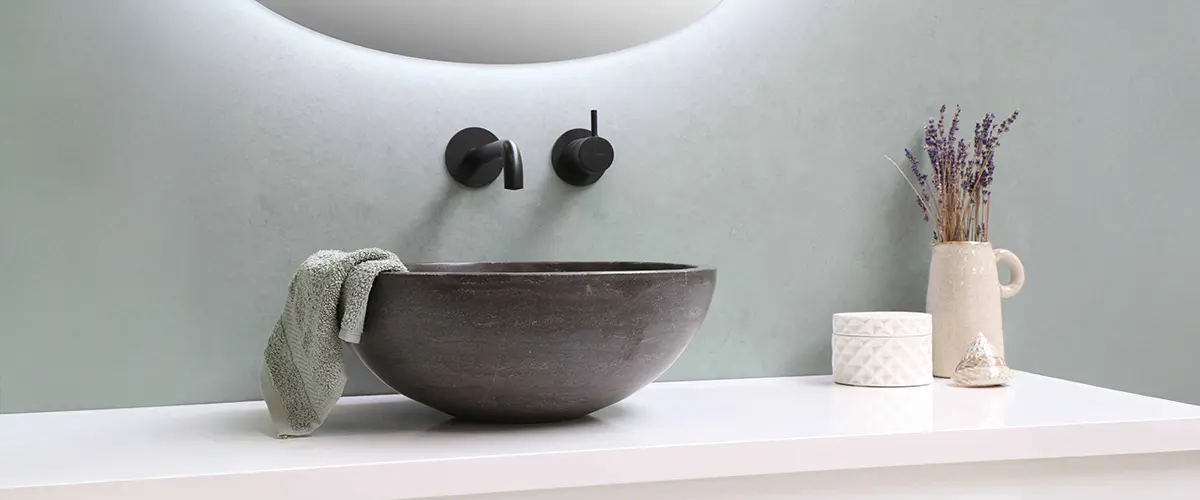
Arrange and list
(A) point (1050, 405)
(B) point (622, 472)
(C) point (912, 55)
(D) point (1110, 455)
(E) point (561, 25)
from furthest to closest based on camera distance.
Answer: (C) point (912, 55) → (E) point (561, 25) → (A) point (1050, 405) → (D) point (1110, 455) → (B) point (622, 472)

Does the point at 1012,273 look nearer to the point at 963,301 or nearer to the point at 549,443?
the point at 963,301

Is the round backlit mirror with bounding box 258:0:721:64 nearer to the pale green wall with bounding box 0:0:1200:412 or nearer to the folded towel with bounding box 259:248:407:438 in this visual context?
the pale green wall with bounding box 0:0:1200:412

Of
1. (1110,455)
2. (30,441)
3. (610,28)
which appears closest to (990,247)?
(1110,455)

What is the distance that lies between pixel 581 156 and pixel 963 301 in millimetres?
569

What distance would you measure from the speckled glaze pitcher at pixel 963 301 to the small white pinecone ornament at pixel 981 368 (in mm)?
58

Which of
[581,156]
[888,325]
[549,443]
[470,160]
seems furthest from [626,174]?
[549,443]

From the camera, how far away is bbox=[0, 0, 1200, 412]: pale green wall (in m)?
1.14

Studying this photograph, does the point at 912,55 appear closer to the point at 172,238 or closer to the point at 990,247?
the point at 990,247

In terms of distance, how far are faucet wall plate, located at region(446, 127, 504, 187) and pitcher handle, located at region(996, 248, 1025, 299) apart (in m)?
0.73

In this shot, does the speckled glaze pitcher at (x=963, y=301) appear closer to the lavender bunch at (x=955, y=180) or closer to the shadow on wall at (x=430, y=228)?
the lavender bunch at (x=955, y=180)

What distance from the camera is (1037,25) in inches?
58.3

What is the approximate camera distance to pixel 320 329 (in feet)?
3.12

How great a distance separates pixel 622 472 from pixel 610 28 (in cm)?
67

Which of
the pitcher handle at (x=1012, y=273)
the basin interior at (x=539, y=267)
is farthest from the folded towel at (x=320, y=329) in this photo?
the pitcher handle at (x=1012, y=273)
